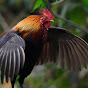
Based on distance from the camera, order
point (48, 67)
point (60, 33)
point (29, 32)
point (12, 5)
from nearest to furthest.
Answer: point (29, 32)
point (60, 33)
point (48, 67)
point (12, 5)

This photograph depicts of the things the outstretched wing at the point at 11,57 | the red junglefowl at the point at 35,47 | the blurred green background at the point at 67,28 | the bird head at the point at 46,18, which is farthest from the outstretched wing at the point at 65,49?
the outstretched wing at the point at 11,57

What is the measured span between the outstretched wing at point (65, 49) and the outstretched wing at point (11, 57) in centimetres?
75

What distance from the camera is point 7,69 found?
1.97 metres

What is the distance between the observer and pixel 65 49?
2.95 m

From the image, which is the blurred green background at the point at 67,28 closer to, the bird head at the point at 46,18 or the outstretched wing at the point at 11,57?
the bird head at the point at 46,18

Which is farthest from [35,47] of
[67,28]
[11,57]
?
[67,28]

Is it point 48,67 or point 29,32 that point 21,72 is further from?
point 48,67

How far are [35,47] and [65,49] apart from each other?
0.63m

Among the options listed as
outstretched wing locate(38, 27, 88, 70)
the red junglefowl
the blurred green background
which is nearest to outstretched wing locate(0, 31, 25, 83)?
the red junglefowl

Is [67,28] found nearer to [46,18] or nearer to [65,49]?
[65,49]

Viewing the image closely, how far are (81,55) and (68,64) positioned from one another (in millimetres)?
190

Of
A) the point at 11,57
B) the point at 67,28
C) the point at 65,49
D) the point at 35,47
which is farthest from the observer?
the point at 67,28

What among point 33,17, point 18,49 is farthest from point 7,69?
point 33,17

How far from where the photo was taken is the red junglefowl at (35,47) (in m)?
2.00
